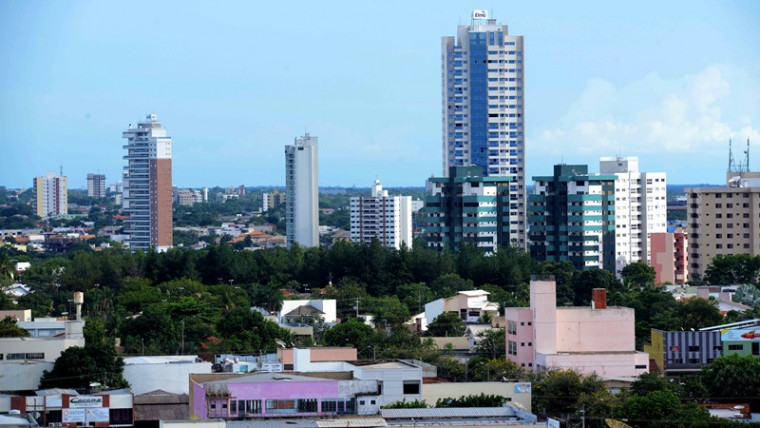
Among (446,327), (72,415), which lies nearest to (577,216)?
(446,327)

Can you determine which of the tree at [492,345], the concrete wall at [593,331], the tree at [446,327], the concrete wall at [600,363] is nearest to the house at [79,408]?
the concrete wall at [600,363]

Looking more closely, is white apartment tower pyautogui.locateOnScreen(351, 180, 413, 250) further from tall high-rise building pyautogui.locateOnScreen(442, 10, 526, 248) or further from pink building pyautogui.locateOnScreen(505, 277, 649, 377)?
pink building pyautogui.locateOnScreen(505, 277, 649, 377)

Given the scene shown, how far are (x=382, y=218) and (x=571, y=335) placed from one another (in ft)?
242

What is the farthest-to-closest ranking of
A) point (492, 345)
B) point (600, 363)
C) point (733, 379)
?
1. point (492, 345)
2. point (600, 363)
3. point (733, 379)

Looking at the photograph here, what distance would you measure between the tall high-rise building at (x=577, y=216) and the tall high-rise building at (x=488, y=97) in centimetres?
1767

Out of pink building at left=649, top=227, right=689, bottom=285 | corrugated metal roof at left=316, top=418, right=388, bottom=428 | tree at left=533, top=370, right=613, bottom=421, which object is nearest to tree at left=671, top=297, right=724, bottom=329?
tree at left=533, top=370, right=613, bottom=421

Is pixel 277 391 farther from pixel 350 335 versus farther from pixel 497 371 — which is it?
pixel 350 335

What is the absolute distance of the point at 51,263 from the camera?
242ft

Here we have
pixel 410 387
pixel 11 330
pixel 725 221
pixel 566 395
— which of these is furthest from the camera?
pixel 725 221

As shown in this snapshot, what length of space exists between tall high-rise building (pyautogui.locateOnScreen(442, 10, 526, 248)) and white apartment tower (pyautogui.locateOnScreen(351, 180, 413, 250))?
16.8 m

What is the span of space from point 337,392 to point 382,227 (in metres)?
82.8

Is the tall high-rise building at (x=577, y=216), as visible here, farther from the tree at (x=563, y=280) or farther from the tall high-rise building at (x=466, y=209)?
the tree at (x=563, y=280)

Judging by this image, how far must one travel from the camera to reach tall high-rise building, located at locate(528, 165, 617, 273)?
248 feet

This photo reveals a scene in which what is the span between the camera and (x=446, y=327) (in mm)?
48812
